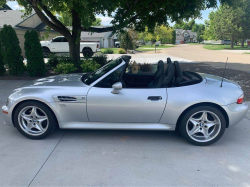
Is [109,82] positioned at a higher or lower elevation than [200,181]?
higher

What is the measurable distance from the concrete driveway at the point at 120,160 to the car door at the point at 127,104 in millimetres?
481

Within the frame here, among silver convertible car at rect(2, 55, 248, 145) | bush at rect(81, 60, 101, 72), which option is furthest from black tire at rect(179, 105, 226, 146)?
bush at rect(81, 60, 101, 72)

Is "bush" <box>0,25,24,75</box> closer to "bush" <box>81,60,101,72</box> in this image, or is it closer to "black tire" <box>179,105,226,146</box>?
"bush" <box>81,60,101,72</box>

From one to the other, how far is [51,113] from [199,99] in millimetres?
2485

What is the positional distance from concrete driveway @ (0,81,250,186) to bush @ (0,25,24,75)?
19.0ft

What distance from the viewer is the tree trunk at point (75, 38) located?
1005 cm

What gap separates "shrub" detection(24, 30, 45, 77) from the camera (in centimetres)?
913

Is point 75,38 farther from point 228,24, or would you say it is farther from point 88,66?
point 228,24

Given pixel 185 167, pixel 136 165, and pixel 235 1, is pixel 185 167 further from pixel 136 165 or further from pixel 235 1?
pixel 235 1

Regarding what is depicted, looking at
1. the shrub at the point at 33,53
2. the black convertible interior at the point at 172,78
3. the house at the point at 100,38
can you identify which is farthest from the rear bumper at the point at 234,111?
the house at the point at 100,38

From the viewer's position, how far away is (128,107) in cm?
369

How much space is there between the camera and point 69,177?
290 cm

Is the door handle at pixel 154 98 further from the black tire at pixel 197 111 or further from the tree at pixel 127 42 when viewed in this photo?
the tree at pixel 127 42

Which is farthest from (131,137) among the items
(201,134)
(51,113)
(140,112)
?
(51,113)
